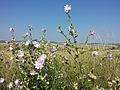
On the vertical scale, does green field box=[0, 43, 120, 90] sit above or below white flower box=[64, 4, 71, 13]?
below

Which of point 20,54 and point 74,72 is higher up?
point 20,54

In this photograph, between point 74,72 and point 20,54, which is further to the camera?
point 74,72

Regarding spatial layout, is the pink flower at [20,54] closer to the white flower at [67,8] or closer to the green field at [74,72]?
the green field at [74,72]

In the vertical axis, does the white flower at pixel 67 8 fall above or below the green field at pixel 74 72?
above

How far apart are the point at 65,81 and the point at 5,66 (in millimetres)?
1818

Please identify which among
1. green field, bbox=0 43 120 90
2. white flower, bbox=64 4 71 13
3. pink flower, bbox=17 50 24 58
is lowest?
green field, bbox=0 43 120 90

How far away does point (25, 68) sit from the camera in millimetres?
3553

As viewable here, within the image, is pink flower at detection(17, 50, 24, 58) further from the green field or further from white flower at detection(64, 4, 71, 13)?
white flower at detection(64, 4, 71, 13)

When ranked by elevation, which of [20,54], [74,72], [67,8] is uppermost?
[67,8]

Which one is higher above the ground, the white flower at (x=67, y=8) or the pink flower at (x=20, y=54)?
the white flower at (x=67, y=8)

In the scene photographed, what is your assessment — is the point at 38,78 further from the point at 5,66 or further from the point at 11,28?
the point at 5,66

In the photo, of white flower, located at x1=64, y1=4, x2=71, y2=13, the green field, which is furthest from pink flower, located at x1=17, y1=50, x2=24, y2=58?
white flower, located at x1=64, y1=4, x2=71, y2=13

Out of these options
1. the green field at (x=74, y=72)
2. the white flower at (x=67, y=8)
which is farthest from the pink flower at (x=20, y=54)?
the white flower at (x=67, y=8)

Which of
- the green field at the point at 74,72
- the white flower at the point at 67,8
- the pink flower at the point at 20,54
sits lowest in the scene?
the green field at the point at 74,72
